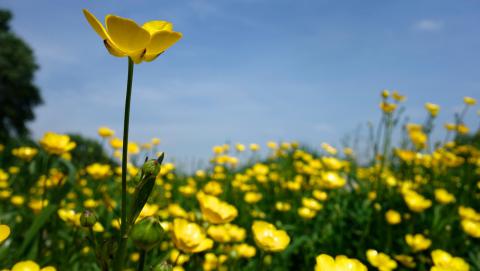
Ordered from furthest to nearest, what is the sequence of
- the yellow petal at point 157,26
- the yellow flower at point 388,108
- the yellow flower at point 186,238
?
the yellow flower at point 388,108
the yellow flower at point 186,238
the yellow petal at point 157,26

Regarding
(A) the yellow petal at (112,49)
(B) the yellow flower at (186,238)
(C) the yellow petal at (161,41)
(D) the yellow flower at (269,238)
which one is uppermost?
(C) the yellow petal at (161,41)

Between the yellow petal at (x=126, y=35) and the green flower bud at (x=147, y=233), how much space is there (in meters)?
0.29

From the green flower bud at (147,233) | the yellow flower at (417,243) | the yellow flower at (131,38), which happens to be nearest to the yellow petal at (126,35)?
the yellow flower at (131,38)

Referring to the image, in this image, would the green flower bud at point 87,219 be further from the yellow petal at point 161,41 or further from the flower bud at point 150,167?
the yellow petal at point 161,41

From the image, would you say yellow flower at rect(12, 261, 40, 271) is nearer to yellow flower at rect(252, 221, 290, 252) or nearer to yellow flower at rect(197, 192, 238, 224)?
yellow flower at rect(197, 192, 238, 224)

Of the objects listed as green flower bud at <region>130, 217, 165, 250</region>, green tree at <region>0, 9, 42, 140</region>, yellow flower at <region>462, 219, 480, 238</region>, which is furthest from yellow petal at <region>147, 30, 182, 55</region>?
green tree at <region>0, 9, 42, 140</region>

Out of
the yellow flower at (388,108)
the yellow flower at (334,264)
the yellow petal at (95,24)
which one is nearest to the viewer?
the yellow petal at (95,24)

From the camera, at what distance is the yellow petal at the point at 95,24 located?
2.01 ft

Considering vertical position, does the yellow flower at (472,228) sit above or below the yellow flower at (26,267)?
below

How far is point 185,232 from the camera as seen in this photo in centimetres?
111

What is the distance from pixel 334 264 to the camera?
3.00ft

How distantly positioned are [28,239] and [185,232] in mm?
834

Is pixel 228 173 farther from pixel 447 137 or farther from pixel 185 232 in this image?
pixel 185 232

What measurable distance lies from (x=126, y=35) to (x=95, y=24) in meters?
0.05
